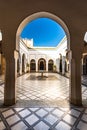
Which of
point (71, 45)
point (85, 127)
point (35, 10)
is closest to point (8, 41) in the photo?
point (35, 10)

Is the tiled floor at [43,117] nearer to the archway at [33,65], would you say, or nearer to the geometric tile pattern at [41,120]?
the geometric tile pattern at [41,120]

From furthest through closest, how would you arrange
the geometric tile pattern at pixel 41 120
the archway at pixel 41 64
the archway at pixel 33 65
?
the archway at pixel 41 64 < the archway at pixel 33 65 < the geometric tile pattern at pixel 41 120

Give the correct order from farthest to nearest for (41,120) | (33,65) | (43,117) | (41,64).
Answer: (41,64)
(33,65)
(43,117)
(41,120)

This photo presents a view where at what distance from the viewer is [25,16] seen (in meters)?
4.38

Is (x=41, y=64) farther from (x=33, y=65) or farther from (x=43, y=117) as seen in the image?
(x=43, y=117)

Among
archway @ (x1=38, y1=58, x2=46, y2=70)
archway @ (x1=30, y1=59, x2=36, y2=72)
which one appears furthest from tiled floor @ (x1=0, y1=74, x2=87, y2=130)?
archway @ (x1=38, y1=58, x2=46, y2=70)

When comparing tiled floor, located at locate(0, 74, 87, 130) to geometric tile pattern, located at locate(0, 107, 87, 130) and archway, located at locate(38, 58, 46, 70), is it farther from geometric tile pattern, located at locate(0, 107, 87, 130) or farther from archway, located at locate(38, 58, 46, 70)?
archway, located at locate(38, 58, 46, 70)

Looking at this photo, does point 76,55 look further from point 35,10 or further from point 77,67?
point 35,10

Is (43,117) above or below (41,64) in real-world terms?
below

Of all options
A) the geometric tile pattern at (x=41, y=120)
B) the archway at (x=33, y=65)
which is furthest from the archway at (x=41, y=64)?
the geometric tile pattern at (x=41, y=120)

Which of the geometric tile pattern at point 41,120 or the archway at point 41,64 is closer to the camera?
the geometric tile pattern at point 41,120

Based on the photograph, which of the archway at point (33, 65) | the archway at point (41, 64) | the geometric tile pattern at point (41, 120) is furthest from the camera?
the archway at point (41, 64)

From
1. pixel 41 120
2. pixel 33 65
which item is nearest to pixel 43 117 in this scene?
pixel 41 120

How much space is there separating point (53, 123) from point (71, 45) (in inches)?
106
